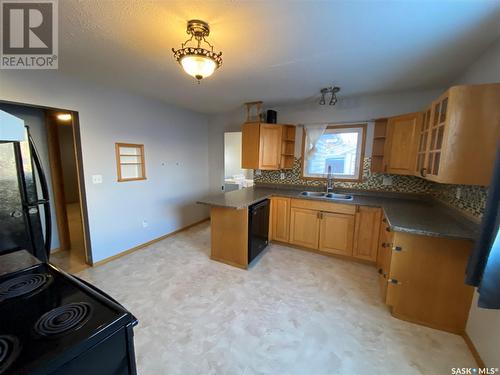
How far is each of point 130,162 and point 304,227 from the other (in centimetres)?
280

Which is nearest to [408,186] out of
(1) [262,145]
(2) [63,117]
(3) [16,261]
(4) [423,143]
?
(4) [423,143]

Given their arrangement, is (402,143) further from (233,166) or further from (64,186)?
(64,186)

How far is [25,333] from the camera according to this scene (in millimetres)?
670

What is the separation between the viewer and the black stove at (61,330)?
1.94 ft

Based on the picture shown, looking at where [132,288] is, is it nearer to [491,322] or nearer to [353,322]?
[353,322]

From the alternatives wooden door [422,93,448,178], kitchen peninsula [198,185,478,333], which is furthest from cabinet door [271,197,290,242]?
wooden door [422,93,448,178]

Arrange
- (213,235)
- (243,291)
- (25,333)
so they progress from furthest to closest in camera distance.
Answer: (213,235) → (243,291) → (25,333)

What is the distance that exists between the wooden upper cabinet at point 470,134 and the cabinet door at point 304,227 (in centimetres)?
166

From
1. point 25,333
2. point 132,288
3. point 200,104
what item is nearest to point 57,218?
point 132,288

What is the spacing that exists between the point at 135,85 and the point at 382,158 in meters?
3.51

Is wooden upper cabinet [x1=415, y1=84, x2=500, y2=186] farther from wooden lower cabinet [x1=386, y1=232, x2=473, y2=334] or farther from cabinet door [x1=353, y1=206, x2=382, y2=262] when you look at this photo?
cabinet door [x1=353, y1=206, x2=382, y2=262]

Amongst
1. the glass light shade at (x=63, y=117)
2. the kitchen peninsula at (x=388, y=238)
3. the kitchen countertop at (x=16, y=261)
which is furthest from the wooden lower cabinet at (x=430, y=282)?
the glass light shade at (x=63, y=117)

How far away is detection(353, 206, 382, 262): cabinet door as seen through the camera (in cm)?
277

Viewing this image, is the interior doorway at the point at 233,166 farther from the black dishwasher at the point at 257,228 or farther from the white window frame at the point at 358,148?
the white window frame at the point at 358,148
